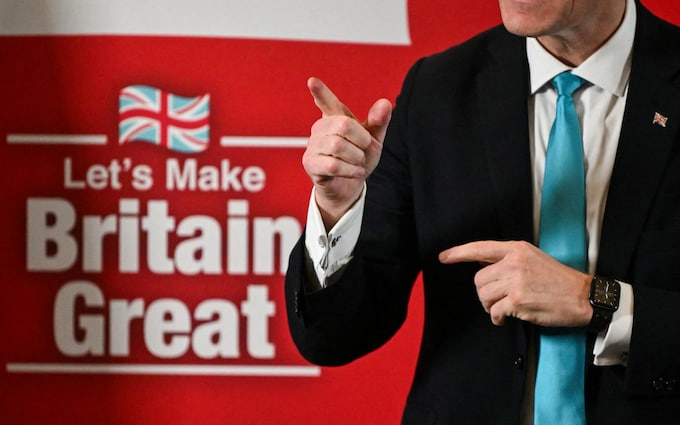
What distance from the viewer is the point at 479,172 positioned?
1.48m

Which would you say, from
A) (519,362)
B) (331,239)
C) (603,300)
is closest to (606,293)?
(603,300)

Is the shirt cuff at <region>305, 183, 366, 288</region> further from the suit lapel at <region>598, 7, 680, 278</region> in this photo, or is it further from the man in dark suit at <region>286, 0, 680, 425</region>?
the suit lapel at <region>598, 7, 680, 278</region>

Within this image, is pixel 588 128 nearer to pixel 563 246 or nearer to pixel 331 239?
pixel 563 246

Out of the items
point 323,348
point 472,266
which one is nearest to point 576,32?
point 472,266

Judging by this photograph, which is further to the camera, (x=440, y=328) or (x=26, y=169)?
(x=26, y=169)

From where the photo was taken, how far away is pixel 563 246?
1410 millimetres

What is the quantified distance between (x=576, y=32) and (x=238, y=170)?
43.2 inches

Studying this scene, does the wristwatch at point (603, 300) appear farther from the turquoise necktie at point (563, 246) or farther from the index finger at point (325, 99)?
the index finger at point (325, 99)

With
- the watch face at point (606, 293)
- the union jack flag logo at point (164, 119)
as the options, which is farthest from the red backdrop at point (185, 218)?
the watch face at point (606, 293)

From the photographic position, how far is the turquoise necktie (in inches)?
54.4

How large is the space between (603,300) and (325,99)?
0.48m

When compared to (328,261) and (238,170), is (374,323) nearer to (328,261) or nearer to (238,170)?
(328,261)

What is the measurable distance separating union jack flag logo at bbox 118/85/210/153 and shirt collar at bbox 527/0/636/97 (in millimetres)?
1076

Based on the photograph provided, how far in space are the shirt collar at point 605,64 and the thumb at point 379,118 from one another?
11.0 inches
